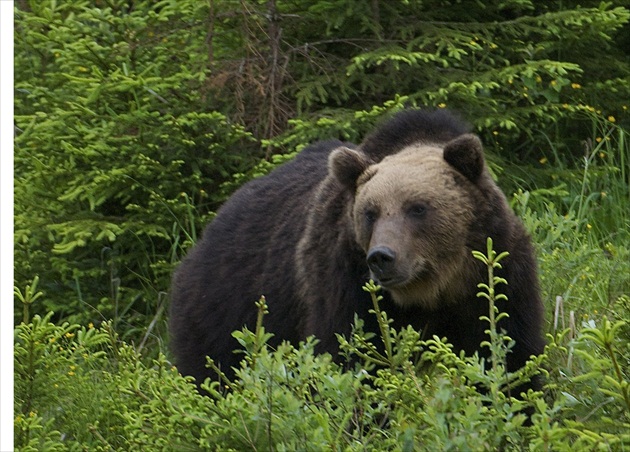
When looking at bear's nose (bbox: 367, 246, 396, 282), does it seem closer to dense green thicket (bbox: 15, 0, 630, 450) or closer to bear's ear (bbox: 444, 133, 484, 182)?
bear's ear (bbox: 444, 133, 484, 182)

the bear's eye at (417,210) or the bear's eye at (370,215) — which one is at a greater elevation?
the bear's eye at (417,210)

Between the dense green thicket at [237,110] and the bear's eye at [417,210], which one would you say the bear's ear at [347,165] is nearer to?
the bear's eye at [417,210]

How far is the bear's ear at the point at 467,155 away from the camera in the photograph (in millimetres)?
4977

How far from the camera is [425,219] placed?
4.86 metres

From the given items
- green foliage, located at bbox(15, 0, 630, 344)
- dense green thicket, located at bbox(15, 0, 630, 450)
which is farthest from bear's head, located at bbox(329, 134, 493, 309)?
green foliage, located at bbox(15, 0, 630, 344)

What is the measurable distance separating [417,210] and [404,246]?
0.21 m

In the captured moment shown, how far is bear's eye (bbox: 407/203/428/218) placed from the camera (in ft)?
16.0

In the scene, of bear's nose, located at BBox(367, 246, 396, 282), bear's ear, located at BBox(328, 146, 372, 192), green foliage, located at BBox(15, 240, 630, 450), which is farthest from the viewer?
bear's ear, located at BBox(328, 146, 372, 192)

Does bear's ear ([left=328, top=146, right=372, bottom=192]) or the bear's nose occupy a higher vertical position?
bear's ear ([left=328, top=146, right=372, bottom=192])

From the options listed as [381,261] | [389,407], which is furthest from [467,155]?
[389,407]

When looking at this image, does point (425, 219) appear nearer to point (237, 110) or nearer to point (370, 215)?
point (370, 215)

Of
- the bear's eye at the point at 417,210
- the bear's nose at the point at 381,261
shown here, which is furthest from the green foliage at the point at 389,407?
the bear's eye at the point at 417,210

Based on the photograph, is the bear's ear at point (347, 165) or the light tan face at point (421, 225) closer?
the light tan face at point (421, 225)

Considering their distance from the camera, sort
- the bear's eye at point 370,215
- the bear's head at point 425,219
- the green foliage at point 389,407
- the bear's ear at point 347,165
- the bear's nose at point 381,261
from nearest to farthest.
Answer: the green foliage at point 389,407 < the bear's nose at point 381,261 < the bear's head at point 425,219 < the bear's eye at point 370,215 < the bear's ear at point 347,165
